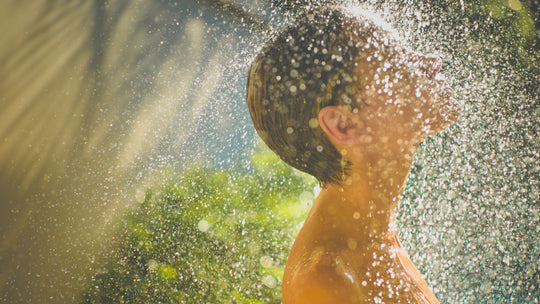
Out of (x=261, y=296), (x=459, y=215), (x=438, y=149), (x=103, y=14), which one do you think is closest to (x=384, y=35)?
(x=438, y=149)

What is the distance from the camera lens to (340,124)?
83 centimetres

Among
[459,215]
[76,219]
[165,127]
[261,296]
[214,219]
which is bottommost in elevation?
[261,296]

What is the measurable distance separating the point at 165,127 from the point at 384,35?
6.36ft

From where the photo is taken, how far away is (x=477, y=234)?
1.81 metres

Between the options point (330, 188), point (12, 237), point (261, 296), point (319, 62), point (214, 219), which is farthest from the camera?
point (214, 219)

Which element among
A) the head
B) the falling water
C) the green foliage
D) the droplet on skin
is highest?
the head

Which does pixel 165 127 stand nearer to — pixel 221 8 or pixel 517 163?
pixel 221 8

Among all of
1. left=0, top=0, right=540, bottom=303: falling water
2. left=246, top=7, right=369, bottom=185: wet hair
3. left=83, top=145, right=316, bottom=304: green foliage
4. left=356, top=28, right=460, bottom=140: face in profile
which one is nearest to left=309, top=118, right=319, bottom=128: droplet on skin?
left=246, top=7, right=369, bottom=185: wet hair

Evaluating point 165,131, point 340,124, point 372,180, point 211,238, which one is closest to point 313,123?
point 340,124

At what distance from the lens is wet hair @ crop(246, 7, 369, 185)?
0.80 m

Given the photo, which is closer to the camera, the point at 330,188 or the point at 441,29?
the point at 330,188

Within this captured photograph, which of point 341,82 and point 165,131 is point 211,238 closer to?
point 165,131

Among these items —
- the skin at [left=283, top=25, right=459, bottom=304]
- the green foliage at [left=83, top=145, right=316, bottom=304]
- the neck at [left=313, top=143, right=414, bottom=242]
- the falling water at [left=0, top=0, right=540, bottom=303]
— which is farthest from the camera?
the green foliage at [left=83, top=145, right=316, bottom=304]

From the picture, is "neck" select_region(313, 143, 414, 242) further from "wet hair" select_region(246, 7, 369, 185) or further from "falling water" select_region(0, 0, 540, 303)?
"falling water" select_region(0, 0, 540, 303)
